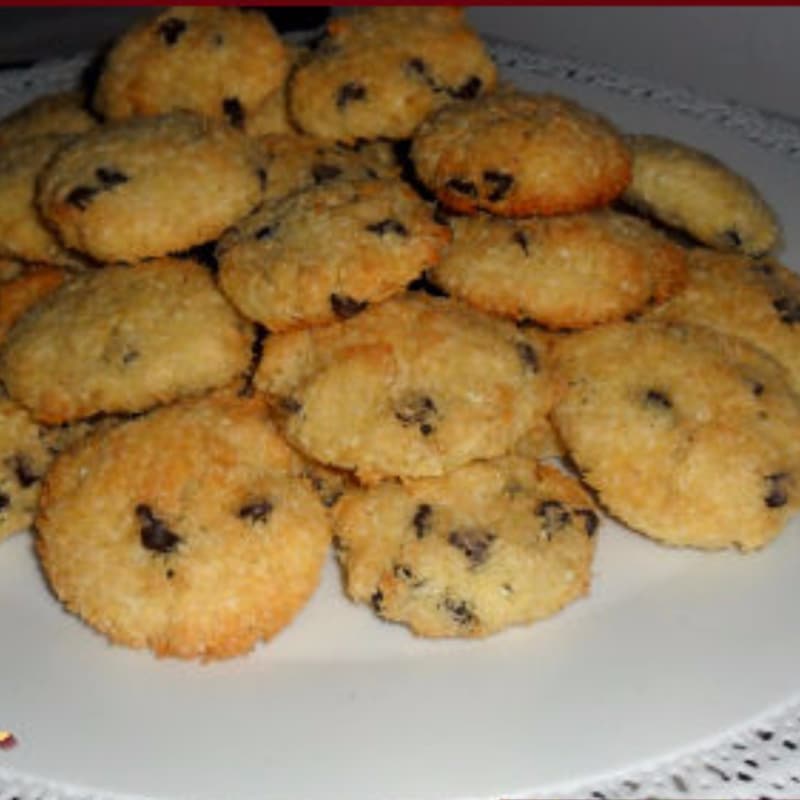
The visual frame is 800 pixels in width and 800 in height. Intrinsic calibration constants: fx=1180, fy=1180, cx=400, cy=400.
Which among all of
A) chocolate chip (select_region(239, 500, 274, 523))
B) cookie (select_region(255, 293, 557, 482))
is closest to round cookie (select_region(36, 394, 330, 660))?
chocolate chip (select_region(239, 500, 274, 523))

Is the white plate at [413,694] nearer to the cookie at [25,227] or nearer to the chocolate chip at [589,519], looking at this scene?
the chocolate chip at [589,519]

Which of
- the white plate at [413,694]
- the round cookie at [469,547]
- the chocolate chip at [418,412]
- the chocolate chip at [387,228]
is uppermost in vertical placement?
the chocolate chip at [387,228]

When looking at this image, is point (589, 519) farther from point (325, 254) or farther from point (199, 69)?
point (199, 69)

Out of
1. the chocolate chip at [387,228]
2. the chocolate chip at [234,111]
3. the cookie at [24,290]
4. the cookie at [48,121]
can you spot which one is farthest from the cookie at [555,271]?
the cookie at [48,121]

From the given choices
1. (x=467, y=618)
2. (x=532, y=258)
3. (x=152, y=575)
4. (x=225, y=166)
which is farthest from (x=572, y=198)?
(x=152, y=575)

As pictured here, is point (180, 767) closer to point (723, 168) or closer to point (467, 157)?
point (467, 157)
